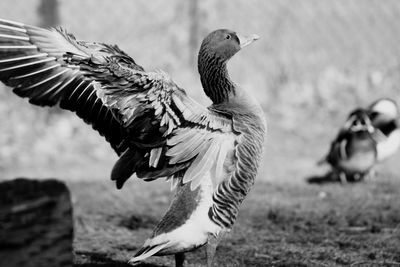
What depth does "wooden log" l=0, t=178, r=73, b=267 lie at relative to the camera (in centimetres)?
274

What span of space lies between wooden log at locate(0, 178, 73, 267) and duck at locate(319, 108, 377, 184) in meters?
Result: 6.07

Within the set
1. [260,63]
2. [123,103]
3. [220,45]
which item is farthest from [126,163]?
[260,63]

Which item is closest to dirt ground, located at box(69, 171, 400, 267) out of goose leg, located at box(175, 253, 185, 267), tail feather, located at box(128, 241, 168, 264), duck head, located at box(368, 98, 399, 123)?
goose leg, located at box(175, 253, 185, 267)

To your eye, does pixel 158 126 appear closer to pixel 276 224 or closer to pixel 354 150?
pixel 276 224

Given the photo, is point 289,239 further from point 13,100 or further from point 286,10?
point 286,10

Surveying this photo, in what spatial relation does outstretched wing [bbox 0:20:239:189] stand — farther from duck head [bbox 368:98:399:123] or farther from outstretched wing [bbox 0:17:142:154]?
duck head [bbox 368:98:399:123]

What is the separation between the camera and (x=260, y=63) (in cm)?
1161

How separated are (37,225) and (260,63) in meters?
9.09

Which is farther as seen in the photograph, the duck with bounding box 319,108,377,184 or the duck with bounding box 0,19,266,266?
the duck with bounding box 319,108,377,184

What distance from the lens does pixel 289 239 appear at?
578 centimetres

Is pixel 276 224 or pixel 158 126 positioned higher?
pixel 158 126

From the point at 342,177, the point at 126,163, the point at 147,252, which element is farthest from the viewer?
the point at 342,177

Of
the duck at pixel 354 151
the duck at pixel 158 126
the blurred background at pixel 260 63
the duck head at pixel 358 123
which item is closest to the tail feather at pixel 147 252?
the duck at pixel 158 126

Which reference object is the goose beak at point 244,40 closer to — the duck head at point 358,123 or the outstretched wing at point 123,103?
the outstretched wing at point 123,103
